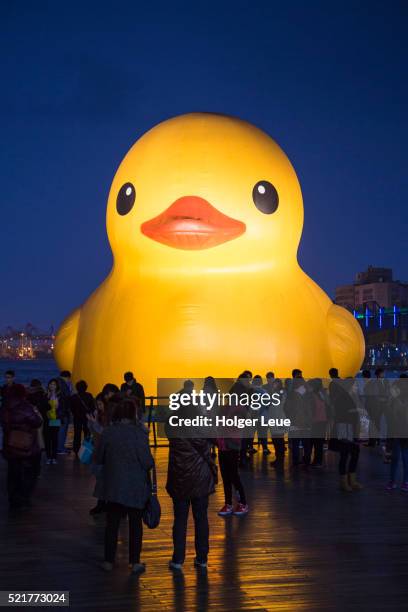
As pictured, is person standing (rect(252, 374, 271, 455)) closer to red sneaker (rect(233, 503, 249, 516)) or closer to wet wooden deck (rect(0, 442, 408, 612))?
wet wooden deck (rect(0, 442, 408, 612))

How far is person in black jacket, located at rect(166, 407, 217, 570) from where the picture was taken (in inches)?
264

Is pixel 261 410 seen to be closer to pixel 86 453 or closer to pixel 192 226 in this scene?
pixel 192 226

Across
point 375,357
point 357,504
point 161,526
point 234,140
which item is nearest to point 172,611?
point 161,526

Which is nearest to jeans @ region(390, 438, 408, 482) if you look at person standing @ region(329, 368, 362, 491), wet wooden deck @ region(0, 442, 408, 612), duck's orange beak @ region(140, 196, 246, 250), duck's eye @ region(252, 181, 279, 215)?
wet wooden deck @ region(0, 442, 408, 612)

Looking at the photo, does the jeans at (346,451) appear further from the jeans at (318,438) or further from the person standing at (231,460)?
the person standing at (231,460)

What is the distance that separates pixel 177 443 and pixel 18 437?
2.70 metres

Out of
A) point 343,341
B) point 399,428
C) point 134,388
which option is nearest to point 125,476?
point 399,428

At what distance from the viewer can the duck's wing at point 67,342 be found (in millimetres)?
16359

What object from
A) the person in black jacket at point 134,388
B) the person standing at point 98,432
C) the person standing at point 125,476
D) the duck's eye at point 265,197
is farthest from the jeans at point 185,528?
the duck's eye at point 265,197

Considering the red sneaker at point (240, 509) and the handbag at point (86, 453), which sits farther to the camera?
the red sneaker at point (240, 509)

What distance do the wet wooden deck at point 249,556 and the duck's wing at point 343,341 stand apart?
206 inches

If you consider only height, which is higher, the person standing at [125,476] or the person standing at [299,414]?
the person standing at [299,414]

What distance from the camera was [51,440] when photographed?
12938 millimetres

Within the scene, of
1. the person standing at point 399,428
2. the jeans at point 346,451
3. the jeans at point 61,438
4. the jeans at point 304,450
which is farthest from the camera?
the jeans at point 61,438
